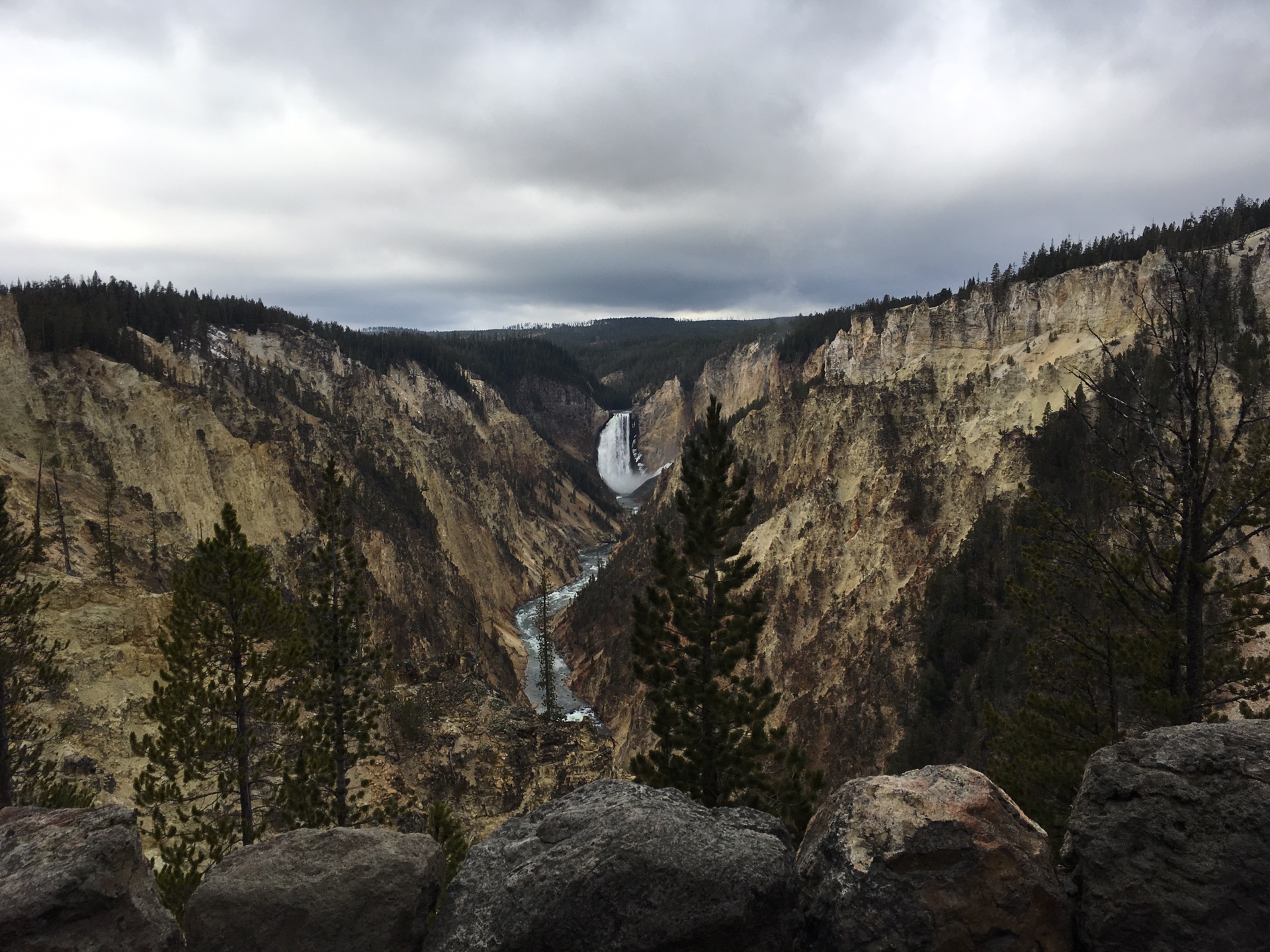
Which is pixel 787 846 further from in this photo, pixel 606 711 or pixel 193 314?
pixel 193 314

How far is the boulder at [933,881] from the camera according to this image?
548cm

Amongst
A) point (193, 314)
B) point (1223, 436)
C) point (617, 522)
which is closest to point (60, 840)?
point (1223, 436)

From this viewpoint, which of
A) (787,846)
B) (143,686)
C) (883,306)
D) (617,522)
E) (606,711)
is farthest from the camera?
(617,522)

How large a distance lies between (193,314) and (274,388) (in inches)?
1227

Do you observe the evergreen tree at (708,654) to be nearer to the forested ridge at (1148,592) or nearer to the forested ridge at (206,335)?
the forested ridge at (1148,592)

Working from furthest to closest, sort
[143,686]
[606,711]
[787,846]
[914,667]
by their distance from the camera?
[606,711], [914,667], [143,686], [787,846]

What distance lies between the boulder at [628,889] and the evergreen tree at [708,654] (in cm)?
987

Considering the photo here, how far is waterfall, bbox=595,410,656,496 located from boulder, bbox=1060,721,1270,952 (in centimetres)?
13578

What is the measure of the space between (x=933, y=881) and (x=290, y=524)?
4943 centimetres

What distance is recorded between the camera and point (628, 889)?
556 cm

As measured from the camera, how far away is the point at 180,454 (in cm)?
4394

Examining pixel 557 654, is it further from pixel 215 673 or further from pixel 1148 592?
pixel 1148 592

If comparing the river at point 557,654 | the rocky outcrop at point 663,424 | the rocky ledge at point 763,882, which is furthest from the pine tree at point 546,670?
the rocky outcrop at point 663,424

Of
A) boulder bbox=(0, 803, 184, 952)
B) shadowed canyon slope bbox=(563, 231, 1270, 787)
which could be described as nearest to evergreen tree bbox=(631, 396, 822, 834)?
→ boulder bbox=(0, 803, 184, 952)
